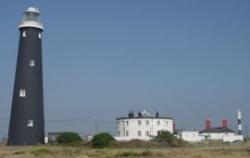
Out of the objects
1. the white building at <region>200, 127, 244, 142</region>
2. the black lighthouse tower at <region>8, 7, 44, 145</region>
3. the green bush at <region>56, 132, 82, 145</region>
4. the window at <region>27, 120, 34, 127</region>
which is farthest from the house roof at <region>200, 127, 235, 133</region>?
the window at <region>27, 120, 34, 127</region>

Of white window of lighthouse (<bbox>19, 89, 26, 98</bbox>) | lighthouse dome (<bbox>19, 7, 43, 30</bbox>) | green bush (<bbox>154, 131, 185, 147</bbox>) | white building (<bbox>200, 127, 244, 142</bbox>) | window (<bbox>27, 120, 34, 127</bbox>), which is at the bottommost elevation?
green bush (<bbox>154, 131, 185, 147</bbox>)

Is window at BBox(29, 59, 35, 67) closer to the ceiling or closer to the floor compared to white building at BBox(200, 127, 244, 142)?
closer to the ceiling

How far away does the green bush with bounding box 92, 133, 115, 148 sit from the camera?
1845 inches

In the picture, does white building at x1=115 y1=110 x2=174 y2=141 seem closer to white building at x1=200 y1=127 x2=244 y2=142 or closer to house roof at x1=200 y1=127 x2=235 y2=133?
white building at x1=200 y1=127 x2=244 y2=142

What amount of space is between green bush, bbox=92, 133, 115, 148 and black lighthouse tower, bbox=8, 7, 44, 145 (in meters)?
5.73

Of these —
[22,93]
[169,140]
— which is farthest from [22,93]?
[169,140]

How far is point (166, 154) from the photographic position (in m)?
34.3

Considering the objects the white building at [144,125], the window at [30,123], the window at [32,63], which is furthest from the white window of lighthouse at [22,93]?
the white building at [144,125]

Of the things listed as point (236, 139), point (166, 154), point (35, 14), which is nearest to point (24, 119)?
point (35, 14)

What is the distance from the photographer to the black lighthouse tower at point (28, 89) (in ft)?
154

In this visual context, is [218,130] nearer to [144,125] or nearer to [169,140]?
[144,125]

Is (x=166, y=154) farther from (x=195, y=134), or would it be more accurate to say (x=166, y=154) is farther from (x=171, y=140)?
(x=195, y=134)

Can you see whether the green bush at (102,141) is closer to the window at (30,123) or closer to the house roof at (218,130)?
the window at (30,123)

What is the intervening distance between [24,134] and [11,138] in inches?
60.6
